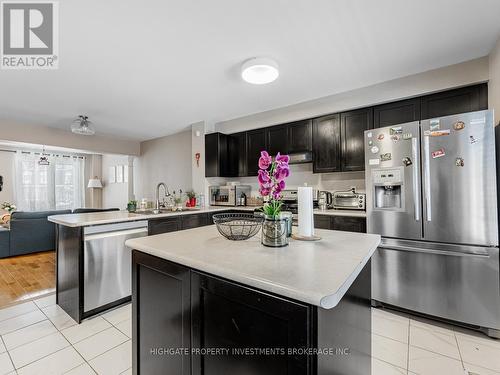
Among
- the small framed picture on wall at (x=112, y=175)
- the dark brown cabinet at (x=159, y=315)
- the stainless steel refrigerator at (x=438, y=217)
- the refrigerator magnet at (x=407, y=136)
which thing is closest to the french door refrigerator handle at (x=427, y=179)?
the stainless steel refrigerator at (x=438, y=217)

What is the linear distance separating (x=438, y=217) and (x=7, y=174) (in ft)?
28.4

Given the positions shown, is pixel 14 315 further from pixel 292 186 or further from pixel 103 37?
pixel 292 186

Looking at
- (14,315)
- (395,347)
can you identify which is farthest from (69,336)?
(395,347)

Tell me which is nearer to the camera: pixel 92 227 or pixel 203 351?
pixel 203 351

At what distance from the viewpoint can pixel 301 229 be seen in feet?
4.43

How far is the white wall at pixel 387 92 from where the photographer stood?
2332 millimetres

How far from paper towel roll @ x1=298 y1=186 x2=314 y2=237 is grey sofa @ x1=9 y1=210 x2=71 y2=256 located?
16.4ft

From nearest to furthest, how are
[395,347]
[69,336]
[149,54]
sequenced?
[395,347] < [69,336] < [149,54]

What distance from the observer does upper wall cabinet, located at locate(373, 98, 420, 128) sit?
8.64 feet

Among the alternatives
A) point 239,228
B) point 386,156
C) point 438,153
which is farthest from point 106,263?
point 438,153

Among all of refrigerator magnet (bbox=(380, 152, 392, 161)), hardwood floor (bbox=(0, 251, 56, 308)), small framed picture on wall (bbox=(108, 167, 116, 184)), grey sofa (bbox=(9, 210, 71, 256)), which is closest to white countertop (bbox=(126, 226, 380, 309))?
refrigerator magnet (bbox=(380, 152, 392, 161))

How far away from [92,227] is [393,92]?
3.50m

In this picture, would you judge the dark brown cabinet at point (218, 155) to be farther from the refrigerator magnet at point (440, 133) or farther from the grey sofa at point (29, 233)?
the grey sofa at point (29, 233)

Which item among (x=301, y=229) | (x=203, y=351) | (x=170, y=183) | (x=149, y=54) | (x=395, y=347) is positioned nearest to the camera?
(x=203, y=351)
